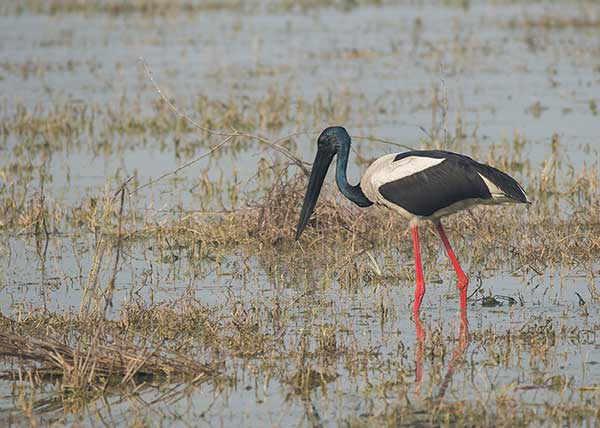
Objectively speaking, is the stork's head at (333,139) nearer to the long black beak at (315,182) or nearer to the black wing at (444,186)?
the long black beak at (315,182)

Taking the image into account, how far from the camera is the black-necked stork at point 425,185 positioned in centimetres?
715

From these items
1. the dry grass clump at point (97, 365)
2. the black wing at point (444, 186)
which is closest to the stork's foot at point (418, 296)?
the black wing at point (444, 186)

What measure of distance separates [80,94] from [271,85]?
2638mm

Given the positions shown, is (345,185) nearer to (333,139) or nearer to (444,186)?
(333,139)

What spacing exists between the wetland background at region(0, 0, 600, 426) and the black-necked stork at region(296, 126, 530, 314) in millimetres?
388

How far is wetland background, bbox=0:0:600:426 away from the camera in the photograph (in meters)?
5.65

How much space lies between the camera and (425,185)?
24.0 ft

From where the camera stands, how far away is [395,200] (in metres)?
7.45

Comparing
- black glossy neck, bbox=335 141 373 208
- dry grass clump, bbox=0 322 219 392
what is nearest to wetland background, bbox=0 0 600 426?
dry grass clump, bbox=0 322 219 392

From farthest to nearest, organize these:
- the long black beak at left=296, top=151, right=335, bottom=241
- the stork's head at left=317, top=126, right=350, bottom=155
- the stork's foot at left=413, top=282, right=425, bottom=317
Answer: the long black beak at left=296, top=151, right=335, bottom=241 < the stork's head at left=317, top=126, right=350, bottom=155 < the stork's foot at left=413, top=282, right=425, bottom=317

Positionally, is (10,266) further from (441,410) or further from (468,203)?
(441,410)

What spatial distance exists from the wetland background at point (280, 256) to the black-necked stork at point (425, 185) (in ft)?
1.27

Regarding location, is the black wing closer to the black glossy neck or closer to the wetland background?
the black glossy neck

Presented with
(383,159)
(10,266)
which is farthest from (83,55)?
(383,159)
